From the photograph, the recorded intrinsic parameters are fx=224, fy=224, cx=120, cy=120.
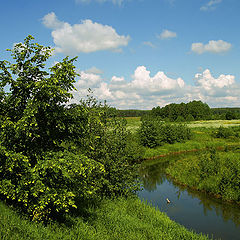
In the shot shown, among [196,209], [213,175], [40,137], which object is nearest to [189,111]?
[213,175]

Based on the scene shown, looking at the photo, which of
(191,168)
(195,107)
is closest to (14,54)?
(191,168)

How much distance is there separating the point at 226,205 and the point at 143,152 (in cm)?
2137

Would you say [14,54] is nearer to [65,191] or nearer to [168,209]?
[65,191]

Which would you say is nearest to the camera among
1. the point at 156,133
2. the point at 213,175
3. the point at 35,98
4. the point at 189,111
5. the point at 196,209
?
the point at 35,98

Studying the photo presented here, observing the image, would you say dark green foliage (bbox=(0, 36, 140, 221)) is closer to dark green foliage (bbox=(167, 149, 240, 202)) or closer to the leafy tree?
the leafy tree

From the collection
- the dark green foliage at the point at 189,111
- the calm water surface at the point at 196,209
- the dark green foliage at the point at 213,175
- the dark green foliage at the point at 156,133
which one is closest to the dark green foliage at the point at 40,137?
the calm water surface at the point at 196,209

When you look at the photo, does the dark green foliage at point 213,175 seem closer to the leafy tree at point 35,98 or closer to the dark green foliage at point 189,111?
the leafy tree at point 35,98

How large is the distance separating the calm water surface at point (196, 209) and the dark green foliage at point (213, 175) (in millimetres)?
971

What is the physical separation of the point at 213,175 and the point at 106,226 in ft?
54.1

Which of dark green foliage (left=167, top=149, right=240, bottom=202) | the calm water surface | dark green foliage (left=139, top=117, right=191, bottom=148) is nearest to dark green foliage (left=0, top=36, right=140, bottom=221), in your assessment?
the calm water surface

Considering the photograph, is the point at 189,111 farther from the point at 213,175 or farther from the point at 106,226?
the point at 106,226

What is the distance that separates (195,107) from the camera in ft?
463

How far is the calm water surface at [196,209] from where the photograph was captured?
51.6 feet

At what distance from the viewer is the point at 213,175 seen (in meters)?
24.1
